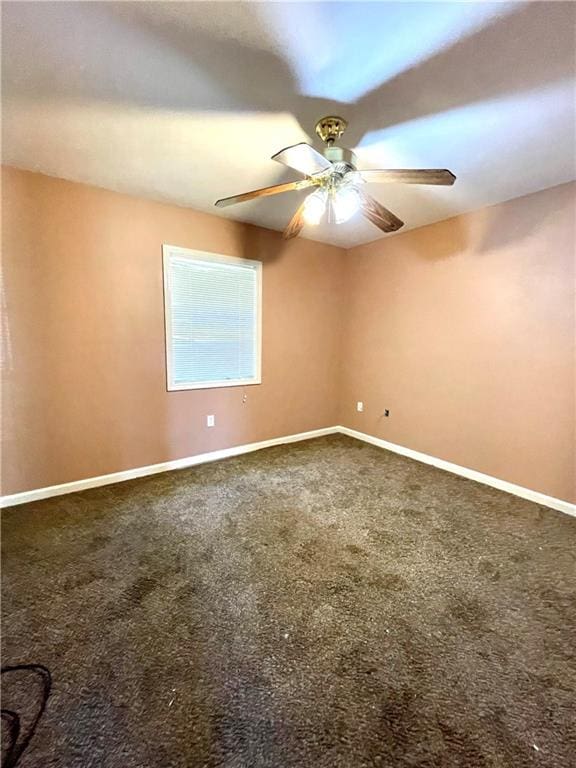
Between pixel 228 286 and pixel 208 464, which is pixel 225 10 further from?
pixel 208 464

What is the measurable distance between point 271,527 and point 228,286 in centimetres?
234

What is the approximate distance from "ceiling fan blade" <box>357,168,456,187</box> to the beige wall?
63.1 inches

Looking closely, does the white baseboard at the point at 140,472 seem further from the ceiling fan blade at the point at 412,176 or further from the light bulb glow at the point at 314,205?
the ceiling fan blade at the point at 412,176

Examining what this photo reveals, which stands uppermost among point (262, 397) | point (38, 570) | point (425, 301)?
point (425, 301)

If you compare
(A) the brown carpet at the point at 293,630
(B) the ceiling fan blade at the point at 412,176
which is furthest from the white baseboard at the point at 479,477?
(B) the ceiling fan blade at the point at 412,176

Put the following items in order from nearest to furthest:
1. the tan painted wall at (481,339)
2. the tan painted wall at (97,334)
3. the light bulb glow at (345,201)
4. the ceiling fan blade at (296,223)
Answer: the light bulb glow at (345,201) → the ceiling fan blade at (296,223) → the tan painted wall at (97,334) → the tan painted wall at (481,339)

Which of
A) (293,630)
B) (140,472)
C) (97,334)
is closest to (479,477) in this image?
(293,630)

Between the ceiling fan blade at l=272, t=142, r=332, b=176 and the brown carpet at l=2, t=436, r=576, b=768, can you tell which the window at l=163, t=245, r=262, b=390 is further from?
the ceiling fan blade at l=272, t=142, r=332, b=176

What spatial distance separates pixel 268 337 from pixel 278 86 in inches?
94.7

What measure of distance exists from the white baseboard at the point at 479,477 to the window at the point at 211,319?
1651 mm

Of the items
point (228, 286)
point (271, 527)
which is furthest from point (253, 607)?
point (228, 286)

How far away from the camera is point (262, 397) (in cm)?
389

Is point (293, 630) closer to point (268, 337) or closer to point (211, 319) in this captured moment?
point (211, 319)

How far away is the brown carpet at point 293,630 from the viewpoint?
3.69ft
